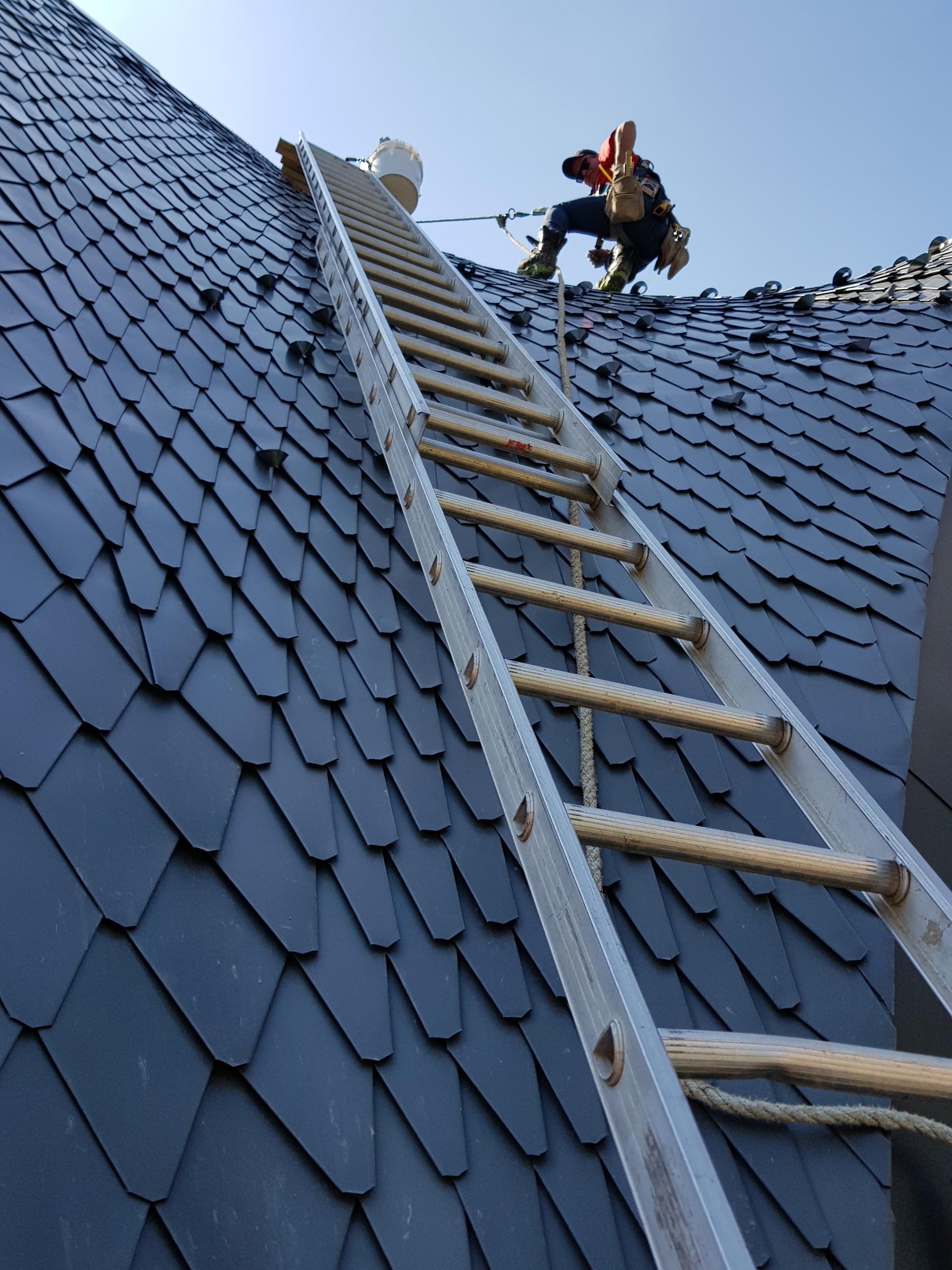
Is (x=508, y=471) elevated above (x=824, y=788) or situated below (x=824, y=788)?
above

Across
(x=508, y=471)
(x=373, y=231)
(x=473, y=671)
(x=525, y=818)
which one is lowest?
(x=525, y=818)

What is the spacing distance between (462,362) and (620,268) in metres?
5.83

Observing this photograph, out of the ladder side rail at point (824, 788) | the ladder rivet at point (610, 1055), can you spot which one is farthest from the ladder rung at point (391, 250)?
the ladder rivet at point (610, 1055)

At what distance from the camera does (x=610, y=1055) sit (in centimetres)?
128

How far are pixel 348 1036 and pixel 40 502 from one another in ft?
5.04

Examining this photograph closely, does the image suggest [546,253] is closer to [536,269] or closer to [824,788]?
[536,269]

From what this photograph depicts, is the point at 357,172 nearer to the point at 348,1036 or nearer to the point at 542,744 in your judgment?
the point at 542,744

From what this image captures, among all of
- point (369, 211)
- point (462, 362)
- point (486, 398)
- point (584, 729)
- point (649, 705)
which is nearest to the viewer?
point (649, 705)

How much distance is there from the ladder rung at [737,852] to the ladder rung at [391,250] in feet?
13.0

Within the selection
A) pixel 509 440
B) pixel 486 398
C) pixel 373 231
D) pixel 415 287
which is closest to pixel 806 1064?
pixel 509 440

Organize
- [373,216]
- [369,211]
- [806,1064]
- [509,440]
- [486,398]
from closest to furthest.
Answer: [806,1064] < [509,440] < [486,398] < [373,216] < [369,211]

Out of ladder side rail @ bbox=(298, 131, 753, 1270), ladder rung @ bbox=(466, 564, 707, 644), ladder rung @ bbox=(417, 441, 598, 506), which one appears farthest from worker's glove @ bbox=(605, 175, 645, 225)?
ladder rung @ bbox=(466, 564, 707, 644)

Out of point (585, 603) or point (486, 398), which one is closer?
point (585, 603)

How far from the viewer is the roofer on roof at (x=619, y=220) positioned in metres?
8.14
